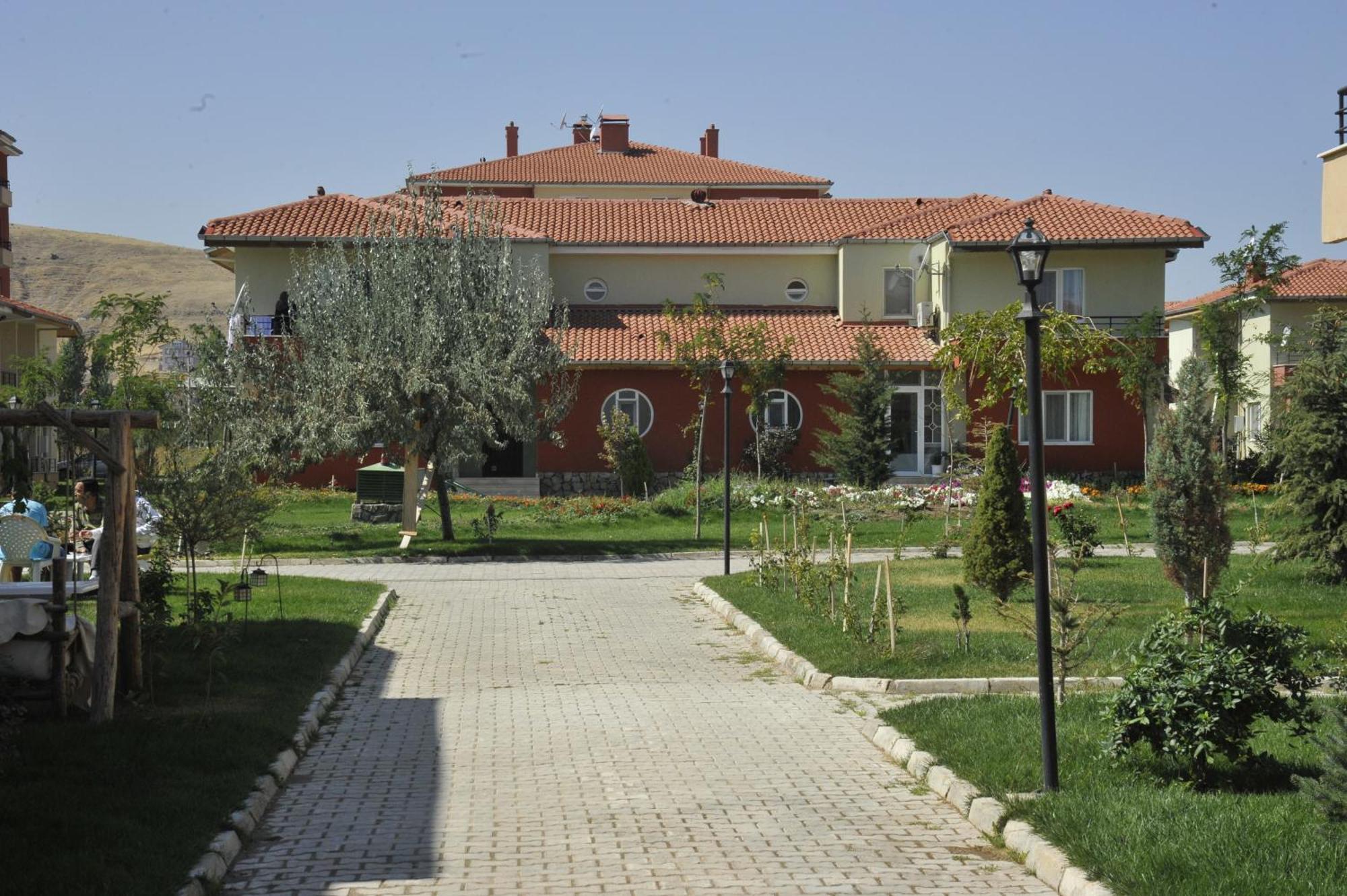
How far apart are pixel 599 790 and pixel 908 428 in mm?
30013

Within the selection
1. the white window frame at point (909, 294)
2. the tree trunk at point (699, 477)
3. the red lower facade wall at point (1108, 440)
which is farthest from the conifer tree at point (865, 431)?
the white window frame at point (909, 294)

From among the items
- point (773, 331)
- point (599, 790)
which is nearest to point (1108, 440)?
point (773, 331)

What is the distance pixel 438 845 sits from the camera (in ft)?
25.2

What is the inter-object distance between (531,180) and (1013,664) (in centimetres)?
4407

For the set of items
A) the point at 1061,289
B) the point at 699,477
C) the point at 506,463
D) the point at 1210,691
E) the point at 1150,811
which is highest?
the point at 1061,289

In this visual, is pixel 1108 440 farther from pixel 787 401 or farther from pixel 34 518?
pixel 34 518

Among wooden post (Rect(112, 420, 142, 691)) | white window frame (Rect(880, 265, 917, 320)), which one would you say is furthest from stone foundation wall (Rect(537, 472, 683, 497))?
wooden post (Rect(112, 420, 142, 691))

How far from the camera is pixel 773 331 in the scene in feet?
129

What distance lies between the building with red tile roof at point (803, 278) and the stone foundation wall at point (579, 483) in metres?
0.17

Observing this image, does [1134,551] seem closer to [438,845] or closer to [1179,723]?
[1179,723]

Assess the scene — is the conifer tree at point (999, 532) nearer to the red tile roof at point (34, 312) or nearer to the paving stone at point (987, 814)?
the paving stone at point (987, 814)

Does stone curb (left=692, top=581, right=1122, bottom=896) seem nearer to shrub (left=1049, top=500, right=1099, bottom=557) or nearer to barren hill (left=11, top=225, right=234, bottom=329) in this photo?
shrub (left=1049, top=500, right=1099, bottom=557)

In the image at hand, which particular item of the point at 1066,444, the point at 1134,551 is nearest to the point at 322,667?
the point at 1134,551

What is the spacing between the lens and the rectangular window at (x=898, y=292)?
41344mm
